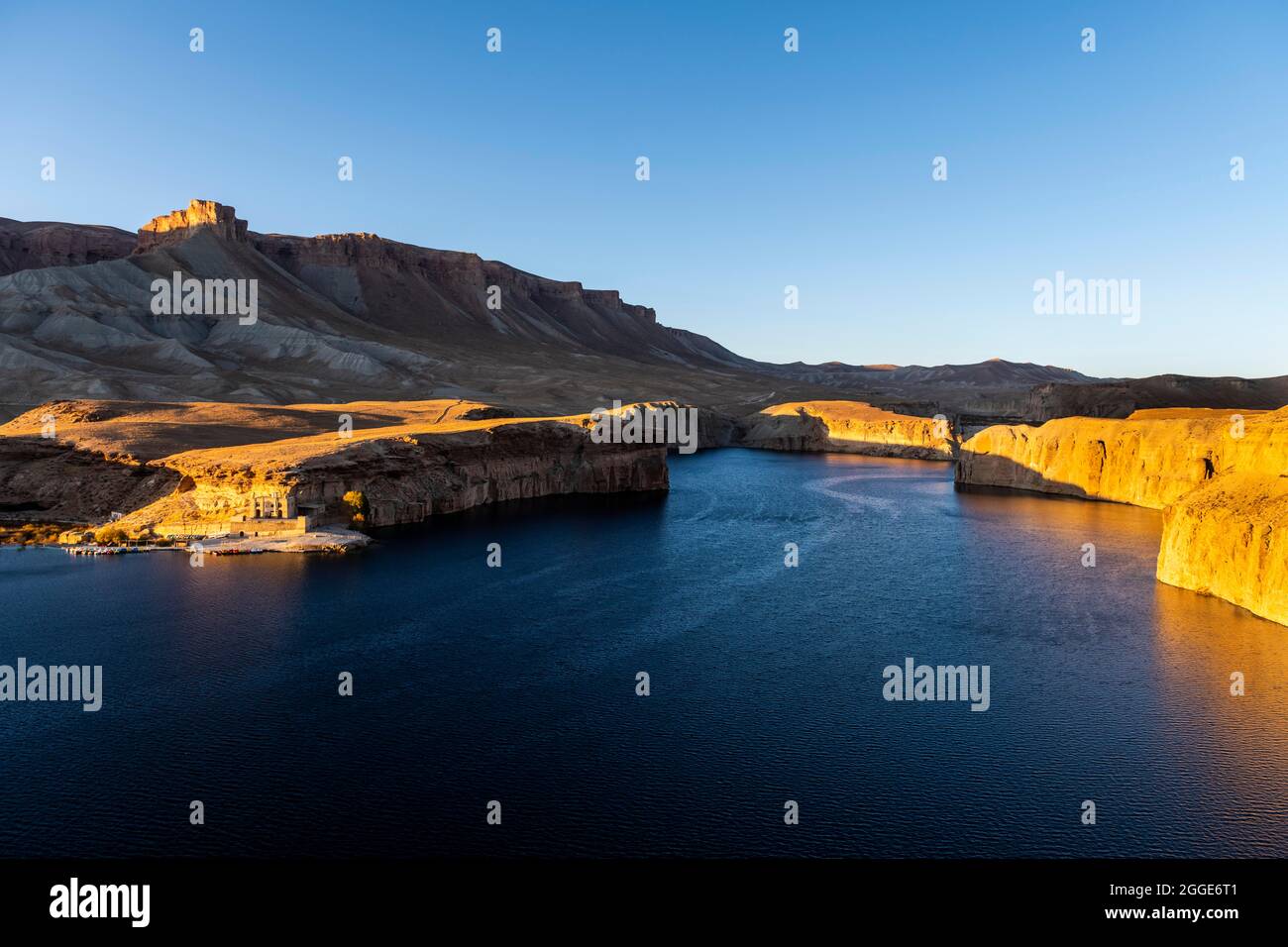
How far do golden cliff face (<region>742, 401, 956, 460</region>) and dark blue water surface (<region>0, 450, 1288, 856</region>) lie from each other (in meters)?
93.2

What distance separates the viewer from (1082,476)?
9644 centimetres

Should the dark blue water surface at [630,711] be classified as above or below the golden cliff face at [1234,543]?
below

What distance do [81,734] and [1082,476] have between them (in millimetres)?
95206

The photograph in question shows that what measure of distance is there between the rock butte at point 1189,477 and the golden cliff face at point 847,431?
130 feet

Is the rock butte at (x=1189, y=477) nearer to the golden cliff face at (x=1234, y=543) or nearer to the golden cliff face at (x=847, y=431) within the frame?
the golden cliff face at (x=1234, y=543)

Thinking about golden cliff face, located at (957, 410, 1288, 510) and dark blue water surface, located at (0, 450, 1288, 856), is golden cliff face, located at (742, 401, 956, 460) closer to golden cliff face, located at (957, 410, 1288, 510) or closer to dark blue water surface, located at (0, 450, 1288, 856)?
golden cliff face, located at (957, 410, 1288, 510)

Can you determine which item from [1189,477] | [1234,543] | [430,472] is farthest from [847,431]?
[1234,543]

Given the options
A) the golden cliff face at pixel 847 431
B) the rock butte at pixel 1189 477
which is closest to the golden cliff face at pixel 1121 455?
the rock butte at pixel 1189 477

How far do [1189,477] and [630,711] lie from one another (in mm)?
69177

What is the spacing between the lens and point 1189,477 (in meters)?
80.2

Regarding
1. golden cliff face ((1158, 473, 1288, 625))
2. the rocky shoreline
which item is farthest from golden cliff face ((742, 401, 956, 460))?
golden cliff face ((1158, 473, 1288, 625))

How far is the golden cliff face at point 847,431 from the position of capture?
154 meters

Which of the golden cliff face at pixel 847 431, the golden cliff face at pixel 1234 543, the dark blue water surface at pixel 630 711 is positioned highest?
the golden cliff face at pixel 847 431
